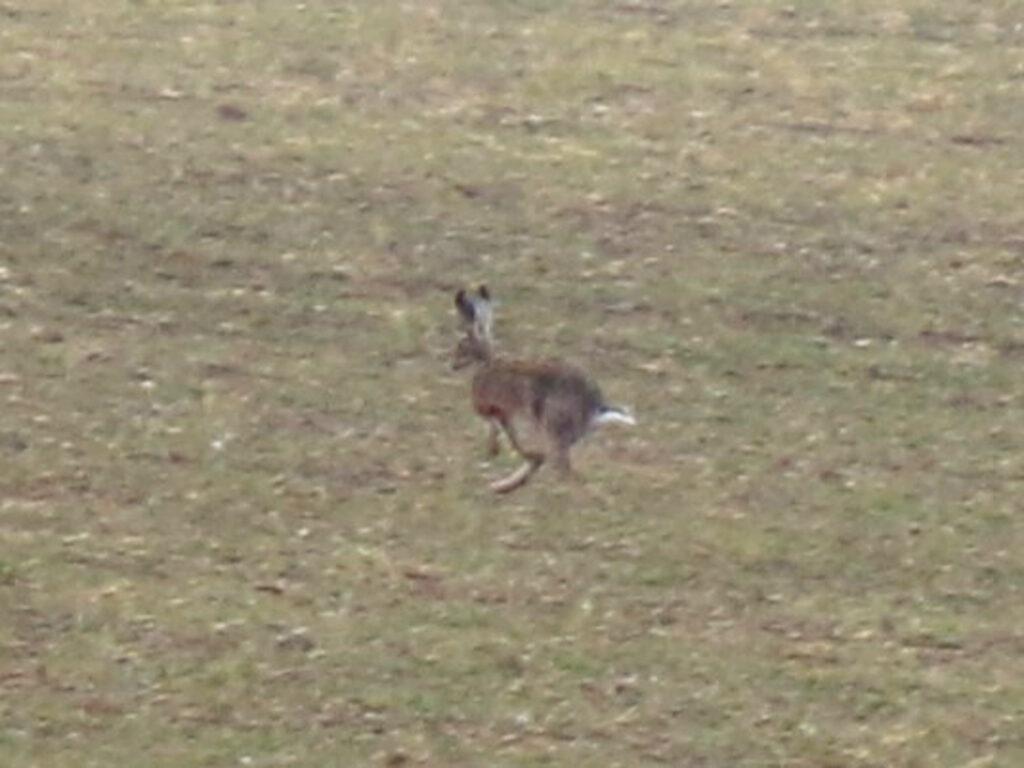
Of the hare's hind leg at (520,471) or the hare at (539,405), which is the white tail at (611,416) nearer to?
the hare at (539,405)

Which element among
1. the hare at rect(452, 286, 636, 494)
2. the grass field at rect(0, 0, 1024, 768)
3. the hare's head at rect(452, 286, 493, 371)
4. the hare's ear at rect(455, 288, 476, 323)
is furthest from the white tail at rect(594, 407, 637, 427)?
the hare's ear at rect(455, 288, 476, 323)

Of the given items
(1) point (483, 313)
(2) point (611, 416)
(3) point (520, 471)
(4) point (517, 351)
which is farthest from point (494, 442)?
(4) point (517, 351)

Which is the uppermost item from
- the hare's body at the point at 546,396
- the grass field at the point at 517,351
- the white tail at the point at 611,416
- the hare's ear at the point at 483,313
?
the hare's ear at the point at 483,313

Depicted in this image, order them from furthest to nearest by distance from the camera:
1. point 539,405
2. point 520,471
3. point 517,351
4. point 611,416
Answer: point 517,351 < point 520,471 < point 611,416 < point 539,405

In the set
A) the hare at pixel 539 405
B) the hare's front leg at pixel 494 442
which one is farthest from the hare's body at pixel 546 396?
the hare's front leg at pixel 494 442

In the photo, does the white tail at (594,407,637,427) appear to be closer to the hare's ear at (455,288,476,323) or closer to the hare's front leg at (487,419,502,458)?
the hare's front leg at (487,419,502,458)

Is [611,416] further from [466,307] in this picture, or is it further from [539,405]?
[466,307]

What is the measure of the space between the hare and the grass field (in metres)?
0.18

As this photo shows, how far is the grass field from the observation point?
428 inches

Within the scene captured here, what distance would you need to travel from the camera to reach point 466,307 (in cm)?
1291

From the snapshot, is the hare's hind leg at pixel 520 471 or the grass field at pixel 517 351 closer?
the grass field at pixel 517 351

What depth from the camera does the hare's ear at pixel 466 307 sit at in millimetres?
12859

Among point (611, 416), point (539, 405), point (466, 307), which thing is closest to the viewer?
point (539, 405)

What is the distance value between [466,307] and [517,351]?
4.81 feet
